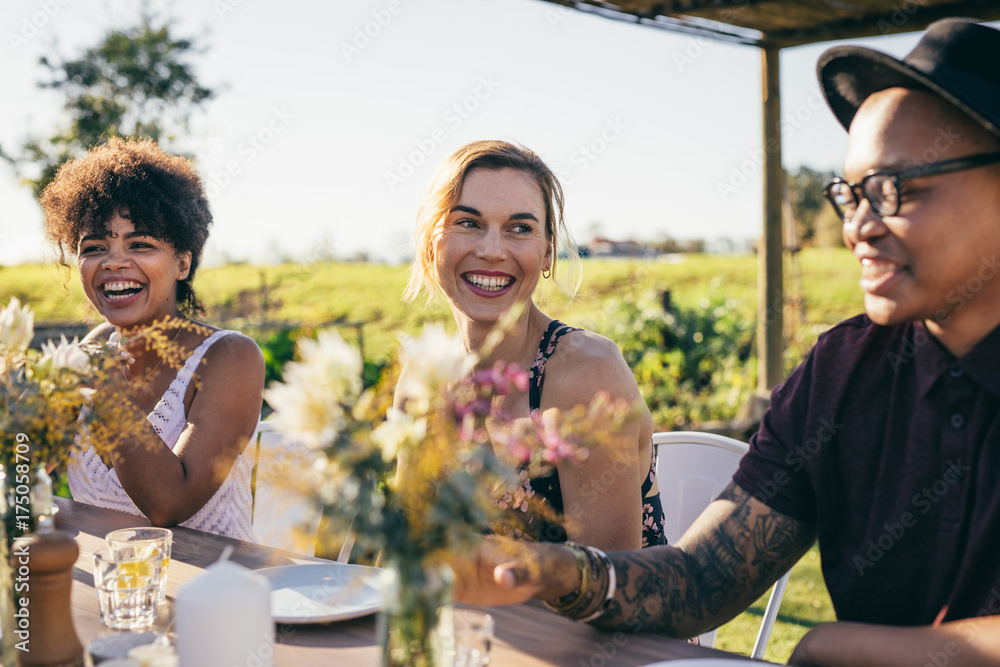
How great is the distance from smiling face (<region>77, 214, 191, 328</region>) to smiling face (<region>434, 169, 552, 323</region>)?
0.92 metres

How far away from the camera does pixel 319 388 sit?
851 millimetres

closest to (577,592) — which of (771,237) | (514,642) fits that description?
(514,642)

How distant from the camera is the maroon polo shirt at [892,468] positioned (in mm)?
1410

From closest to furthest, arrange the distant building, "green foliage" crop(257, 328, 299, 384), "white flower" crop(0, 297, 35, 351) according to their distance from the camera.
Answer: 1. "white flower" crop(0, 297, 35, 351)
2. "green foliage" crop(257, 328, 299, 384)
3. the distant building

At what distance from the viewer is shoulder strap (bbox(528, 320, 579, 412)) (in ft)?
6.86

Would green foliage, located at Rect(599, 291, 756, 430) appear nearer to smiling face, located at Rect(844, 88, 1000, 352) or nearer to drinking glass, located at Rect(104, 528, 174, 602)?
smiling face, located at Rect(844, 88, 1000, 352)

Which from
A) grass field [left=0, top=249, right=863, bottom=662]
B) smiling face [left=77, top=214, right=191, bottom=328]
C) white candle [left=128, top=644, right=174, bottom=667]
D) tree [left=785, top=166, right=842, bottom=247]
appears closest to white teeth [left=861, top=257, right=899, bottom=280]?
white candle [left=128, top=644, right=174, bottom=667]

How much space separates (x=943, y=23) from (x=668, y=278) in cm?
837

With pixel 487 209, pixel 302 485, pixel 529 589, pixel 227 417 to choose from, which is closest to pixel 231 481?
pixel 227 417

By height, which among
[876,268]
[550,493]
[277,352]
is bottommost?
[550,493]

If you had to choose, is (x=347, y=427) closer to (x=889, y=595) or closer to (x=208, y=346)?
(x=889, y=595)

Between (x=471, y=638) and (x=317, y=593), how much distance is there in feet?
1.90

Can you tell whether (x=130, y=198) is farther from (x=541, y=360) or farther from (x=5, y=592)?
(x=5, y=592)

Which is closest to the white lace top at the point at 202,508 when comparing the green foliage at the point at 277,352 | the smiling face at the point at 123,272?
the smiling face at the point at 123,272
